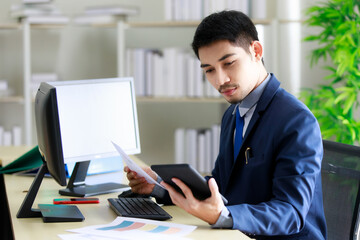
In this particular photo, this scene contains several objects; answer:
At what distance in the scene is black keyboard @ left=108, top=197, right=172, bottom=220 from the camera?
5.45ft

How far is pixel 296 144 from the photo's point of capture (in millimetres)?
1554

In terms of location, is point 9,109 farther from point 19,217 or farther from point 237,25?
point 237,25

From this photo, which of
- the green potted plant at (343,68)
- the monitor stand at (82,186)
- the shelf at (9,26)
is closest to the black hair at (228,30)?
the monitor stand at (82,186)

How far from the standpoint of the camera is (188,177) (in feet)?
4.79

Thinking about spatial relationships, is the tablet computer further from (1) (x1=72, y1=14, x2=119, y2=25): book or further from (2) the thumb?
(1) (x1=72, y1=14, x2=119, y2=25): book

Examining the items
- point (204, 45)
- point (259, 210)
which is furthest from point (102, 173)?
point (259, 210)

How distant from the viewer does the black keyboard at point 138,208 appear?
65.4 inches

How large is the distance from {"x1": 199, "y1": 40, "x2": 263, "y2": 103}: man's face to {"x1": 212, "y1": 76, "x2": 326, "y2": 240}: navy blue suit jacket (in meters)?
0.07

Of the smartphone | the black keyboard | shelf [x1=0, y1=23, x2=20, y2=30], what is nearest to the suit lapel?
the black keyboard

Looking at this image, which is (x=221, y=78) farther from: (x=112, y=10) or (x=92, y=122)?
(x=112, y=10)

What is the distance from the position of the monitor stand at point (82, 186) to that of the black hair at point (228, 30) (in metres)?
0.70

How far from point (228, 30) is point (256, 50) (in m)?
0.12

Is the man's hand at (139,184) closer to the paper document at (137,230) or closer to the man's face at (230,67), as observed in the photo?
the paper document at (137,230)

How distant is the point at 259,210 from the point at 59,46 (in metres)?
2.98
